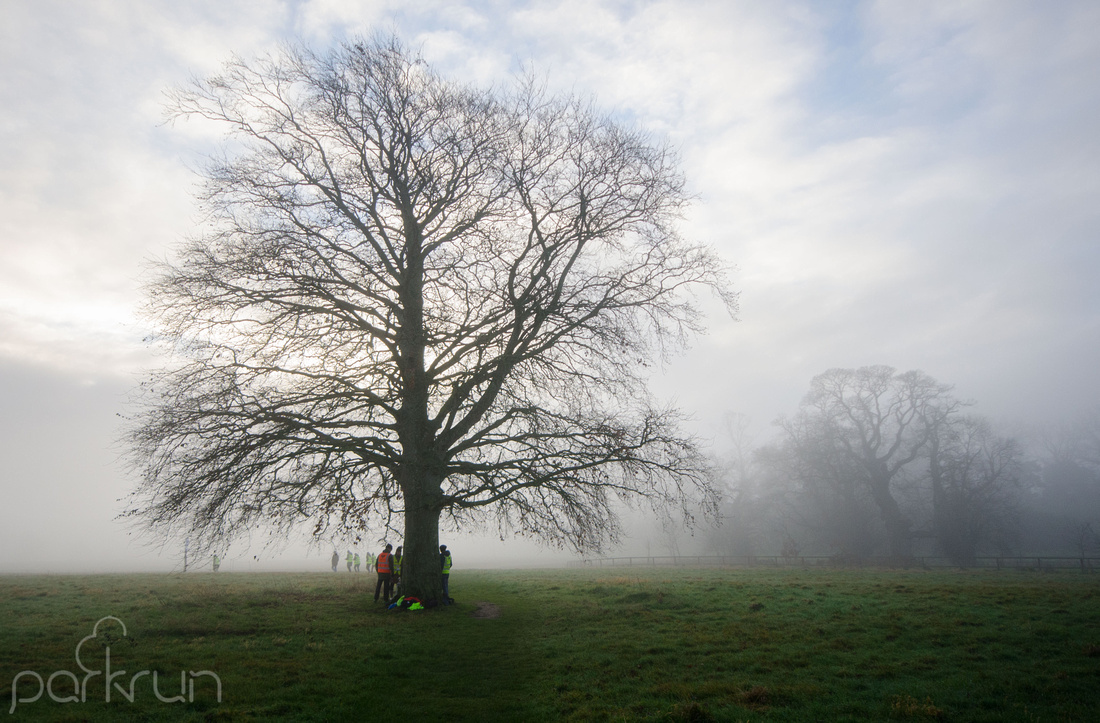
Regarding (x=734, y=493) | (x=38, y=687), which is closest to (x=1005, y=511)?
(x=734, y=493)

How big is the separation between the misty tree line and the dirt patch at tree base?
32140 mm

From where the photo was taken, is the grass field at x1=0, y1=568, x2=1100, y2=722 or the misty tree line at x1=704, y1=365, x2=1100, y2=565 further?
the misty tree line at x1=704, y1=365, x2=1100, y2=565

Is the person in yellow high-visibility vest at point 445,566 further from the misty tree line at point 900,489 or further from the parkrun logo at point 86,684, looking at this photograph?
the misty tree line at point 900,489

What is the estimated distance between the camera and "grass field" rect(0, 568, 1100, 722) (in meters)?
6.91

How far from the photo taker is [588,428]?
530 inches

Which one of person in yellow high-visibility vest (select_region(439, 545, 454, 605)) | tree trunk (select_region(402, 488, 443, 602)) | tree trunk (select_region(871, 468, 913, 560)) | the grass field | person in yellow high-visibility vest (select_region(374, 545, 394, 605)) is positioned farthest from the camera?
tree trunk (select_region(871, 468, 913, 560))

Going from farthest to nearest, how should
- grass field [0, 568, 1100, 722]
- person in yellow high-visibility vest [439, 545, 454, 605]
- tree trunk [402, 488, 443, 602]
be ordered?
person in yellow high-visibility vest [439, 545, 454, 605] < tree trunk [402, 488, 443, 602] < grass field [0, 568, 1100, 722]

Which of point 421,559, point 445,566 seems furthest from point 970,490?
point 421,559

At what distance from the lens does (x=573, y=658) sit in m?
9.68

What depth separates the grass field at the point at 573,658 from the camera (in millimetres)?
6910

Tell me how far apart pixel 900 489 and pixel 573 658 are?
4323 centimetres

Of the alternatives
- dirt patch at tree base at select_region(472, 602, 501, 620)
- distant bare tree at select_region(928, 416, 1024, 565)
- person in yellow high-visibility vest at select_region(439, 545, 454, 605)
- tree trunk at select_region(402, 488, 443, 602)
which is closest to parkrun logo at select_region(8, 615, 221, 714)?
tree trunk at select_region(402, 488, 443, 602)

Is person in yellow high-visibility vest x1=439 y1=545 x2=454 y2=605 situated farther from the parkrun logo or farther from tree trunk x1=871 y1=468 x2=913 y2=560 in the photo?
tree trunk x1=871 y1=468 x2=913 y2=560

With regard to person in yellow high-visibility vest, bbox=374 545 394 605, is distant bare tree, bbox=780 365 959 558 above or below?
above
